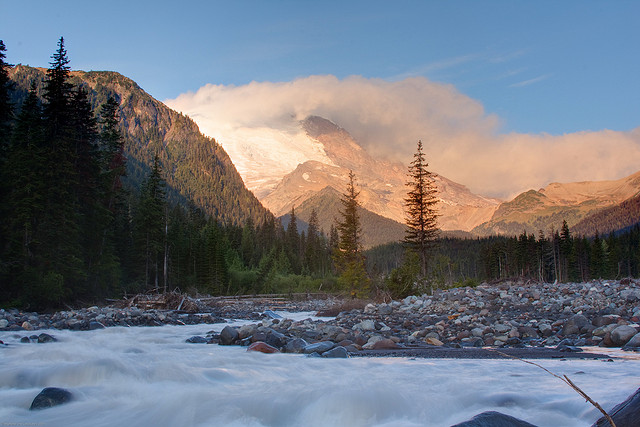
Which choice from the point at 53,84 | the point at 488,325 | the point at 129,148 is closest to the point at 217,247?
the point at 53,84

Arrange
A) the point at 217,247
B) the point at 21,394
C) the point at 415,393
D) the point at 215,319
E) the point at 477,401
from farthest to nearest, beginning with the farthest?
the point at 217,247
the point at 215,319
the point at 21,394
the point at 415,393
the point at 477,401

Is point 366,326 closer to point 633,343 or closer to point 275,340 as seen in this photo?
point 275,340

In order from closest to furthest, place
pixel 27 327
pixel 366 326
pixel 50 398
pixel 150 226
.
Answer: pixel 50 398 → pixel 366 326 → pixel 27 327 → pixel 150 226

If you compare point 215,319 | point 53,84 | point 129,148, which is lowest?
point 215,319

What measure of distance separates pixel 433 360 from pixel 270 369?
3332 millimetres

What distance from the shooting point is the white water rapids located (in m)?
5.76

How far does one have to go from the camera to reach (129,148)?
→ 196875 millimetres

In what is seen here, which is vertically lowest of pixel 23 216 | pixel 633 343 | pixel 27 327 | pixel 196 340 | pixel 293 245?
pixel 196 340

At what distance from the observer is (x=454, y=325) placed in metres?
14.6

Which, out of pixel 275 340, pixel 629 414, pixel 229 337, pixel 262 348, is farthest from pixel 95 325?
pixel 629 414

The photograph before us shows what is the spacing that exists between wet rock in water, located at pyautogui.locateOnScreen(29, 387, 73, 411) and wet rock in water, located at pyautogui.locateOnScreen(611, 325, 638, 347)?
11149 millimetres

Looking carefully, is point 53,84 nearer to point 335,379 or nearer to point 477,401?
point 335,379

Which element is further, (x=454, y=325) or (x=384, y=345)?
(x=454, y=325)

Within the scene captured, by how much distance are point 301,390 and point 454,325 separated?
912 centimetres
